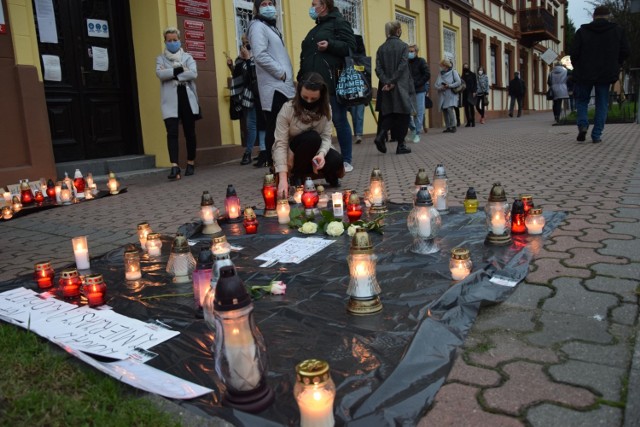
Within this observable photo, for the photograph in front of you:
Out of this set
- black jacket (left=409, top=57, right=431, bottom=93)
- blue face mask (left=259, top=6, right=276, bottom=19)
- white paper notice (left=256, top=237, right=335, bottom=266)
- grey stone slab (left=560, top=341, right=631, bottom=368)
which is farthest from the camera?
black jacket (left=409, top=57, right=431, bottom=93)

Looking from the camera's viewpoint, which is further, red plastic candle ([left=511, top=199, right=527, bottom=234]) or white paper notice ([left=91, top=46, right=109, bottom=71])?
white paper notice ([left=91, top=46, right=109, bottom=71])

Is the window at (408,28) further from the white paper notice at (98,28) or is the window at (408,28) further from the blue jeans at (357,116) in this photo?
the white paper notice at (98,28)

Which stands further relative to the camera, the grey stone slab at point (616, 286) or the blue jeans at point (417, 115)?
the blue jeans at point (417, 115)

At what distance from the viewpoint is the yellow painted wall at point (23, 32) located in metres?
7.16

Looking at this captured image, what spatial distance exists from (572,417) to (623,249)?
1.83 meters

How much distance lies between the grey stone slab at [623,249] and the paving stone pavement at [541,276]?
0.01 metres

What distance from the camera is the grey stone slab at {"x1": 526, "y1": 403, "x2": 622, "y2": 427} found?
1584 millimetres

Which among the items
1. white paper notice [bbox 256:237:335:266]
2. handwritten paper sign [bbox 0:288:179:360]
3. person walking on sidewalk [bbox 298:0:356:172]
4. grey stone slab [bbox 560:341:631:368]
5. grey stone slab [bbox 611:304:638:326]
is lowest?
grey stone slab [bbox 560:341:631:368]

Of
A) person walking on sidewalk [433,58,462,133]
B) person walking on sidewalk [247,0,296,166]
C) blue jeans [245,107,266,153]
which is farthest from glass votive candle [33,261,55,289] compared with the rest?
person walking on sidewalk [433,58,462,133]

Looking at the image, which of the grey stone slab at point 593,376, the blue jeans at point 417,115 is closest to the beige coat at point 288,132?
the grey stone slab at point 593,376

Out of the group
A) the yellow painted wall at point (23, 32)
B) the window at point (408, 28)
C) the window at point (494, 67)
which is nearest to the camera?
the yellow painted wall at point (23, 32)

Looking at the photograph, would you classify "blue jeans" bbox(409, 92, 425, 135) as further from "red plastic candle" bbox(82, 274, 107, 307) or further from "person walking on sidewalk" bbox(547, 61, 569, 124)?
"red plastic candle" bbox(82, 274, 107, 307)

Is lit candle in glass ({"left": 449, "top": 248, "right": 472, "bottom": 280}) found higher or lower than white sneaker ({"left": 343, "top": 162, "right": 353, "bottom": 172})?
lower

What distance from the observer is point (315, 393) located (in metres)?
1.51
